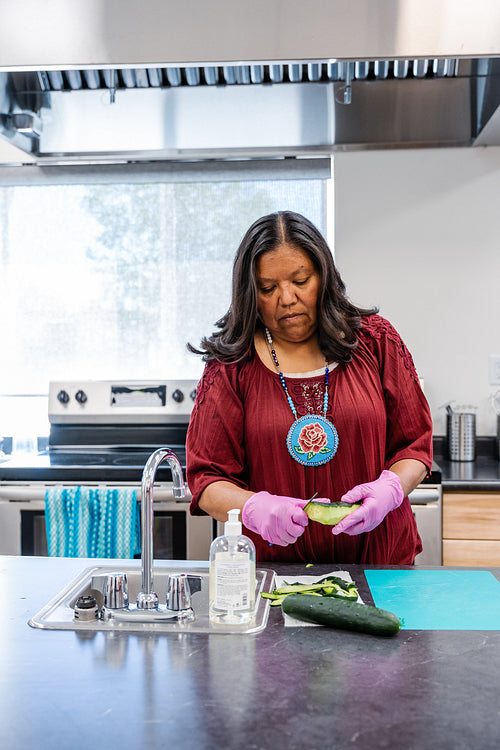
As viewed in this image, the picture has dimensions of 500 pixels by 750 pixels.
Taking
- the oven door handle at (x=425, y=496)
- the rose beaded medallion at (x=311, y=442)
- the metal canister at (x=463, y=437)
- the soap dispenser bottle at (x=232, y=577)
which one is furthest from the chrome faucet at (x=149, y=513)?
the metal canister at (x=463, y=437)

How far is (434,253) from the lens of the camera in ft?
10.5

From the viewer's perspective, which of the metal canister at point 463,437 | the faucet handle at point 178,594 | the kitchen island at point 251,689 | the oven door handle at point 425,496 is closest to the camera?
the kitchen island at point 251,689

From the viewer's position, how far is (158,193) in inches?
135

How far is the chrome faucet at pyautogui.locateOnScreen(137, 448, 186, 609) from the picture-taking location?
1279 millimetres

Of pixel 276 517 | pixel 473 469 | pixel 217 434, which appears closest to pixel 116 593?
pixel 276 517

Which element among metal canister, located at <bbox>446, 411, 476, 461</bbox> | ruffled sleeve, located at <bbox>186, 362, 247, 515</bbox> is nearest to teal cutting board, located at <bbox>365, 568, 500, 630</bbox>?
ruffled sleeve, located at <bbox>186, 362, 247, 515</bbox>

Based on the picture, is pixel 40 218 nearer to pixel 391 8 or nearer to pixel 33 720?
pixel 391 8

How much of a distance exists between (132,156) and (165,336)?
778 mm

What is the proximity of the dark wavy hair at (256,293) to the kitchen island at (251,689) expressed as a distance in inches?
25.0

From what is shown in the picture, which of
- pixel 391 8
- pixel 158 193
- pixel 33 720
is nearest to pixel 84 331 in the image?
pixel 158 193

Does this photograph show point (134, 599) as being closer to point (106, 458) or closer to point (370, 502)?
point (370, 502)

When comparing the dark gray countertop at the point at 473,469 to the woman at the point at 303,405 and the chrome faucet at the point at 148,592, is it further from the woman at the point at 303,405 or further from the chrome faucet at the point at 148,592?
the chrome faucet at the point at 148,592

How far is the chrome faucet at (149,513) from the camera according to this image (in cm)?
128

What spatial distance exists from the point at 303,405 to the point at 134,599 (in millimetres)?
530
